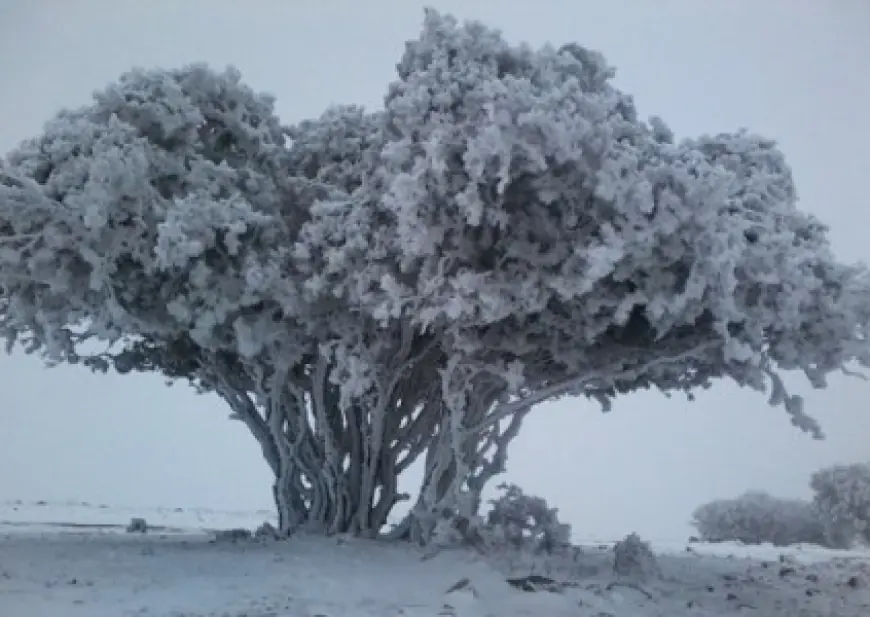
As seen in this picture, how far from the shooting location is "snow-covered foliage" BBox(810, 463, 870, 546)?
10.6m

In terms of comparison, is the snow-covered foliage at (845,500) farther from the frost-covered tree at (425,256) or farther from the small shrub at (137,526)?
the small shrub at (137,526)

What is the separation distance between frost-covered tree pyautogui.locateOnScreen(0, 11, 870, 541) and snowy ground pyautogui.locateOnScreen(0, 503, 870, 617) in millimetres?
967

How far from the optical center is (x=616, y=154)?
4.93m

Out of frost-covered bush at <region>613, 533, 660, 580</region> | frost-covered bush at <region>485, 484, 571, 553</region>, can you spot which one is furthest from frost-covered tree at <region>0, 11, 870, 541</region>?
frost-covered bush at <region>613, 533, 660, 580</region>

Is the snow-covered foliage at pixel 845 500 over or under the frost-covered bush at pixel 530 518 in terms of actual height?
over

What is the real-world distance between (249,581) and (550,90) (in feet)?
9.54

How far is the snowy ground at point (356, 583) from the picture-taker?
440 centimetres

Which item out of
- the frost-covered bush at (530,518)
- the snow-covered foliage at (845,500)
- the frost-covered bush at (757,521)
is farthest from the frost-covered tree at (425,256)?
the frost-covered bush at (757,521)

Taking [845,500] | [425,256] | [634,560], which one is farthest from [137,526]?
[845,500]

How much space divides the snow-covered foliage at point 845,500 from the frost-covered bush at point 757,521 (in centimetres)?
107

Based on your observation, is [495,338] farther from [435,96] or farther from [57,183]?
[57,183]

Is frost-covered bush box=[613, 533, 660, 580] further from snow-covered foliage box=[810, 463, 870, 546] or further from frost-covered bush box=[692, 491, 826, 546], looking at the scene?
frost-covered bush box=[692, 491, 826, 546]

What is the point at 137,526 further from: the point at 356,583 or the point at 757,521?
the point at 757,521

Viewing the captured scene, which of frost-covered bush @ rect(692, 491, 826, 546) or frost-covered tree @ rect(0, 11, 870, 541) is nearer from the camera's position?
frost-covered tree @ rect(0, 11, 870, 541)
